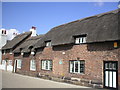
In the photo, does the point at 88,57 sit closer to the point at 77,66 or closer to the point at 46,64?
the point at 77,66

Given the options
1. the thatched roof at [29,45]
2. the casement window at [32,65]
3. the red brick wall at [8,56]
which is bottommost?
the casement window at [32,65]

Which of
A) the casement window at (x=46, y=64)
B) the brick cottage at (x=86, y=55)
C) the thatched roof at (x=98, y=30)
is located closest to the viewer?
the brick cottage at (x=86, y=55)

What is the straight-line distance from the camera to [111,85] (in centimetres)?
1264

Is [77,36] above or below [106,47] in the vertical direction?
above

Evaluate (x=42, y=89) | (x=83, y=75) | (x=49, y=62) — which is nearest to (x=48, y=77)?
(x=49, y=62)

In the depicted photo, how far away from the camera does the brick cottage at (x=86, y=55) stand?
12.8 meters

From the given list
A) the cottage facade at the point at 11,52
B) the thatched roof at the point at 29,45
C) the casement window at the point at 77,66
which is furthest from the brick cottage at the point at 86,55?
the cottage facade at the point at 11,52

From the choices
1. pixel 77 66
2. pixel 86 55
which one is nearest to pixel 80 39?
pixel 86 55

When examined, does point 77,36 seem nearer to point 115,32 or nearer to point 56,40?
point 56,40

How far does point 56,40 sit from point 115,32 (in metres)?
7.66

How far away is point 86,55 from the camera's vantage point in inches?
585

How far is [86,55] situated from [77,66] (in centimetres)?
166

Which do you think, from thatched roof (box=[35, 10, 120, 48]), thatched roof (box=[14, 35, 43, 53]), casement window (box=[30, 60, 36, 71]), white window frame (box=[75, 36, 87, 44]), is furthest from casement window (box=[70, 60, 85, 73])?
thatched roof (box=[14, 35, 43, 53])

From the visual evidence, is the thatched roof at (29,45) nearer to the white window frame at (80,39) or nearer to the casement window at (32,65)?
the casement window at (32,65)
